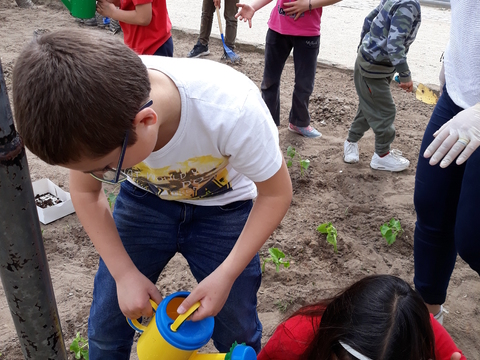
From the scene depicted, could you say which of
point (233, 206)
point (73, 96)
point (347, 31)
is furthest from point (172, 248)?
point (347, 31)

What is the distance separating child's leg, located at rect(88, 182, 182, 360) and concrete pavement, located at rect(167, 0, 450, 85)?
158 inches

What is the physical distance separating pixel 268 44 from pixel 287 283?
196cm

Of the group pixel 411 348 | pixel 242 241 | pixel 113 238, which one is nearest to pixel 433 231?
pixel 411 348

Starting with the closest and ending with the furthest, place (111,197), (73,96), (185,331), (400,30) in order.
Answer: (73,96) → (185,331) → (111,197) → (400,30)

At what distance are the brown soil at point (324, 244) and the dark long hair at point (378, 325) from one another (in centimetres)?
79

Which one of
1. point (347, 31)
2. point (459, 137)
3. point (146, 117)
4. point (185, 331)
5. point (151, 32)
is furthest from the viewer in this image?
point (347, 31)

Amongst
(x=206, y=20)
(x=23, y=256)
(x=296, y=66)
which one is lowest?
(x=206, y=20)

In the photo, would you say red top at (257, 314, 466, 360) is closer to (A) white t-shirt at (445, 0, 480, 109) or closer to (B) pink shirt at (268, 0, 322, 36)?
(A) white t-shirt at (445, 0, 480, 109)

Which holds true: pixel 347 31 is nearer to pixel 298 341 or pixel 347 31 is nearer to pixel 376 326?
pixel 298 341

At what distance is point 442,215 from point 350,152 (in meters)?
1.73

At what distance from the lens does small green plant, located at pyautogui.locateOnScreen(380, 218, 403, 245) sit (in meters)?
2.58

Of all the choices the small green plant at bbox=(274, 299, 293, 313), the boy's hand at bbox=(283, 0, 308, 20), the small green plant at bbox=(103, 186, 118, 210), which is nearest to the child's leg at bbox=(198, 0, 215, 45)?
the boy's hand at bbox=(283, 0, 308, 20)

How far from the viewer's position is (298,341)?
5.21 ft

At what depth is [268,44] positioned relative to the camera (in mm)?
3627
